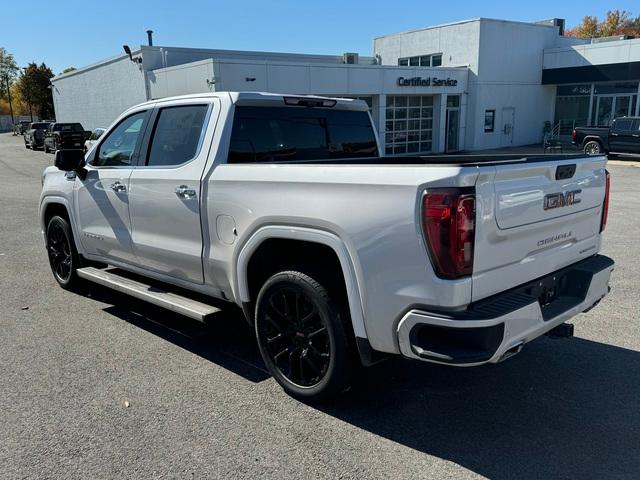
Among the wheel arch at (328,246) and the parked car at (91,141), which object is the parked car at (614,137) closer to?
the parked car at (91,141)

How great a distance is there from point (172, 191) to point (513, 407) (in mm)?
2899

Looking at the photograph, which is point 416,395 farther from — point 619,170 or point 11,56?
point 11,56

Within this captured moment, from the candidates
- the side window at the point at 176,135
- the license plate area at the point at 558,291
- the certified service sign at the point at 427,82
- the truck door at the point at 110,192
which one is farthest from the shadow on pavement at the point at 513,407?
the certified service sign at the point at 427,82

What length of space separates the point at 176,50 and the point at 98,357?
2688 cm

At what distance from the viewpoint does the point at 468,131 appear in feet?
102

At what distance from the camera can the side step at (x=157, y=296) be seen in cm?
423

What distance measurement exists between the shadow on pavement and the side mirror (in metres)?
1.93

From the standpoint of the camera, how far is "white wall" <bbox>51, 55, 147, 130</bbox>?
99.4 feet

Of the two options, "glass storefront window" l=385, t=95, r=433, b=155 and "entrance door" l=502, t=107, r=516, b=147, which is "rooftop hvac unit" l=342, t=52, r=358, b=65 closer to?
"glass storefront window" l=385, t=95, r=433, b=155

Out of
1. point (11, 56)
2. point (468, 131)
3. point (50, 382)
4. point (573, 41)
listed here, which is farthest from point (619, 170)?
point (11, 56)

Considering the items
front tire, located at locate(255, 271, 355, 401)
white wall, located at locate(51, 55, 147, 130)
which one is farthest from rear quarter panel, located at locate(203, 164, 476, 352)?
white wall, located at locate(51, 55, 147, 130)

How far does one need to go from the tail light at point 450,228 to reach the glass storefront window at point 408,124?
2631cm

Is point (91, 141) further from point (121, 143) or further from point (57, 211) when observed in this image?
point (121, 143)

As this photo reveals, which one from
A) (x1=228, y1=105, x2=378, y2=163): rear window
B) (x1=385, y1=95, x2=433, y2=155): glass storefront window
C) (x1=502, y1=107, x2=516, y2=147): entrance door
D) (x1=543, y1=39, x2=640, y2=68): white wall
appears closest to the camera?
(x1=228, y1=105, x2=378, y2=163): rear window
